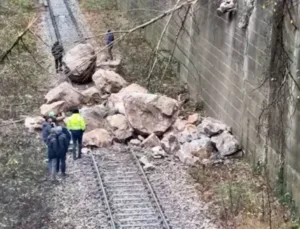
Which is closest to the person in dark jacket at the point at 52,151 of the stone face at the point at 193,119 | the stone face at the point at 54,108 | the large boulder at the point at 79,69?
the stone face at the point at 54,108

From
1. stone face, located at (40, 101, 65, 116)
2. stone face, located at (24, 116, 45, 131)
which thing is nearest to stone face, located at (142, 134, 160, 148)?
stone face, located at (24, 116, 45, 131)

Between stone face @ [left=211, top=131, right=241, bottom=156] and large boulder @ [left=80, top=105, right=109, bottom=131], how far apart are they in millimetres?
3415

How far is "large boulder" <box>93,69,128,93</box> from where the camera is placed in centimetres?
2166

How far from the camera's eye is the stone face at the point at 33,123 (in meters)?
18.6

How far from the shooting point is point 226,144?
1691cm

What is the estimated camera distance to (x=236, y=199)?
559 inches

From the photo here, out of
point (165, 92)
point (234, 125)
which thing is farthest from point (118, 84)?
point (234, 125)

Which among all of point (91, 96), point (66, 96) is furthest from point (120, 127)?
point (91, 96)

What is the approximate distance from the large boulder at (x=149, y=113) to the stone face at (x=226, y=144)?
1624 mm

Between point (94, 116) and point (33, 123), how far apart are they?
1.71 m

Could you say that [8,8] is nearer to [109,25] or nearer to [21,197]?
[109,25]

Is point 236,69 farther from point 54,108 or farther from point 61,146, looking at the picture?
point 54,108

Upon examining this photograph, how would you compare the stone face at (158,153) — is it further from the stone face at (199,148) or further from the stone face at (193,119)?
the stone face at (193,119)

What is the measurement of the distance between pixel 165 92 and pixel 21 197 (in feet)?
27.7
